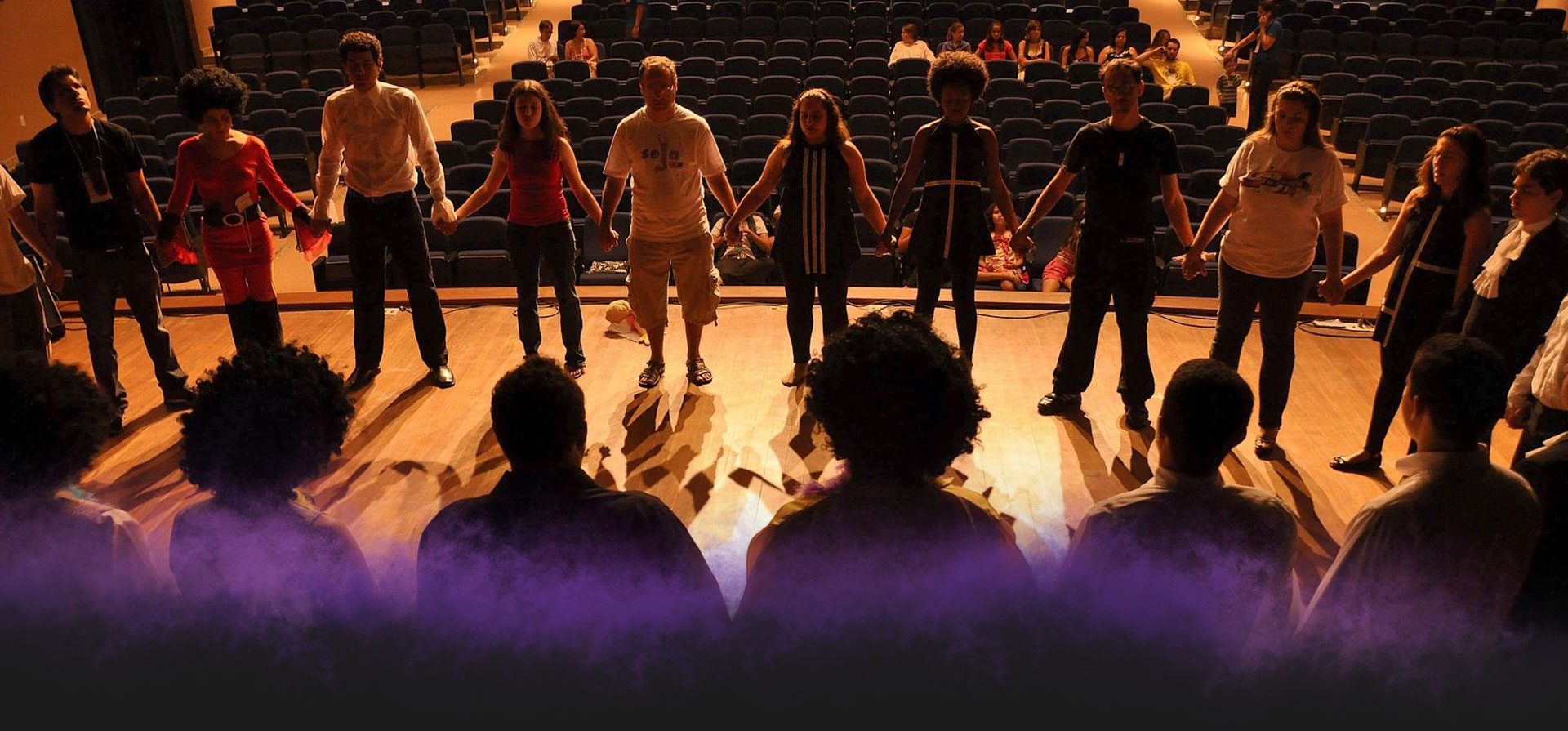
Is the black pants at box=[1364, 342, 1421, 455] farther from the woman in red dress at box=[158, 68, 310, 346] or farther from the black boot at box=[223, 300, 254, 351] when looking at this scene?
the black boot at box=[223, 300, 254, 351]

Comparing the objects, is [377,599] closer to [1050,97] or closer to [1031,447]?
[1031,447]

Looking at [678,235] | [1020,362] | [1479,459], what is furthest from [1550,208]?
[678,235]

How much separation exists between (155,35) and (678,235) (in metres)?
11.1

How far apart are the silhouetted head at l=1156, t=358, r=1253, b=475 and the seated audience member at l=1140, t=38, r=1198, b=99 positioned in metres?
9.34

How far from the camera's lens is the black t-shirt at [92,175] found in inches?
154

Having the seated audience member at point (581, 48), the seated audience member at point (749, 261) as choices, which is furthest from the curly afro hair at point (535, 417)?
the seated audience member at point (581, 48)

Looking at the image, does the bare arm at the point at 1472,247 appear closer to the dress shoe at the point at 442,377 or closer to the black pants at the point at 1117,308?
the black pants at the point at 1117,308

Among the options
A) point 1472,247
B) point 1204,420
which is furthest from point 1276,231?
point 1204,420

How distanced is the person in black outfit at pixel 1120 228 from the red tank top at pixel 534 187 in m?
1.89

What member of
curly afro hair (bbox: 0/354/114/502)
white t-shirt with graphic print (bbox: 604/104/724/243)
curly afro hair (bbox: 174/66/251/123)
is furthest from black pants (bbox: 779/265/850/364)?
curly afro hair (bbox: 0/354/114/502)

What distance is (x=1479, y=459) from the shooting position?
199 centimetres

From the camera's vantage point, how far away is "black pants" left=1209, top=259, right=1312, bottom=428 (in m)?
3.72

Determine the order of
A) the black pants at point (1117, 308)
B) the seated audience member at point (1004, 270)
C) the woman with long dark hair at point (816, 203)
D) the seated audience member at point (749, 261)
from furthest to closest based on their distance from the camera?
the seated audience member at point (1004, 270)
the seated audience member at point (749, 261)
the woman with long dark hair at point (816, 203)
the black pants at point (1117, 308)

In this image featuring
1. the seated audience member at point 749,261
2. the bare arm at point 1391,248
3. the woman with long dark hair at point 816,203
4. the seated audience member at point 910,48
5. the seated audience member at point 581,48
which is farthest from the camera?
the seated audience member at point 581,48
